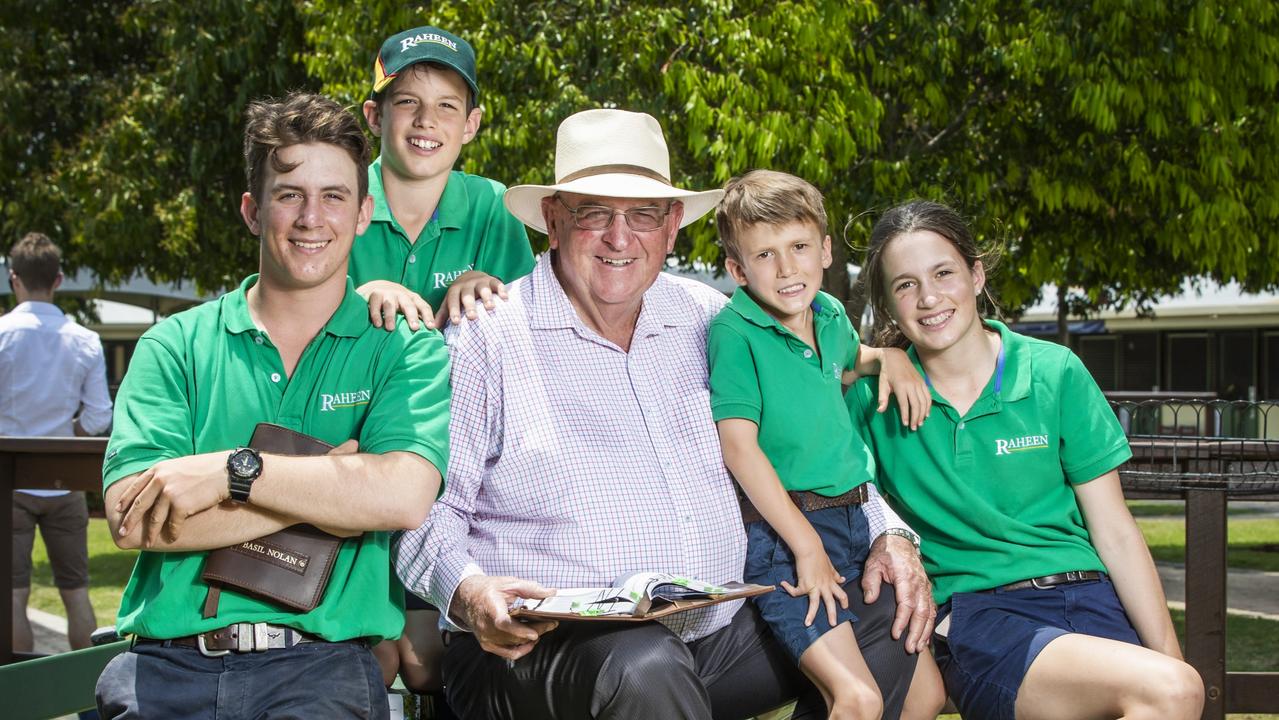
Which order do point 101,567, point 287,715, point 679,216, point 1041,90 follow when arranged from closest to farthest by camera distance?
point 287,715, point 679,216, point 1041,90, point 101,567

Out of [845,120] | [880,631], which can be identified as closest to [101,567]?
[845,120]

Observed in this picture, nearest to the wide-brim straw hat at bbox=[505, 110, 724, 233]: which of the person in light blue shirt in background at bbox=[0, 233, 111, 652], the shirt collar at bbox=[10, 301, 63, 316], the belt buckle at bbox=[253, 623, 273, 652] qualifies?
the belt buckle at bbox=[253, 623, 273, 652]

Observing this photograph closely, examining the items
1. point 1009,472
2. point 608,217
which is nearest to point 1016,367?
point 1009,472

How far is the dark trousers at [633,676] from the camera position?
2.84 meters

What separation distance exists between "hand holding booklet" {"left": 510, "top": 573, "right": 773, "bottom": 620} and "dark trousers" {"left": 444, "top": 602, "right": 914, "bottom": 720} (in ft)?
0.56

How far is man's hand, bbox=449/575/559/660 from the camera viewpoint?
2834 millimetres

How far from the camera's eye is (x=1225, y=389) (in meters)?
28.2

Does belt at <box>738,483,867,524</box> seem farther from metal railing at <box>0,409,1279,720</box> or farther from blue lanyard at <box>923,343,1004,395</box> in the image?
metal railing at <box>0,409,1279,720</box>

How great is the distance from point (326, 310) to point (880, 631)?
1645 mm

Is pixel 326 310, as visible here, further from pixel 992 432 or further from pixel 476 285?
pixel 992 432

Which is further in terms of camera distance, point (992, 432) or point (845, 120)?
point (845, 120)

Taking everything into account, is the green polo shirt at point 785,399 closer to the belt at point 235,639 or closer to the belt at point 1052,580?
the belt at point 1052,580

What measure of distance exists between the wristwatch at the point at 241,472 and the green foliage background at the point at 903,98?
5.39 meters

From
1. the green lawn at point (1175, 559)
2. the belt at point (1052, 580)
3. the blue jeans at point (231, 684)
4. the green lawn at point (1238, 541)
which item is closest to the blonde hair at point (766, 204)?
the belt at point (1052, 580)
